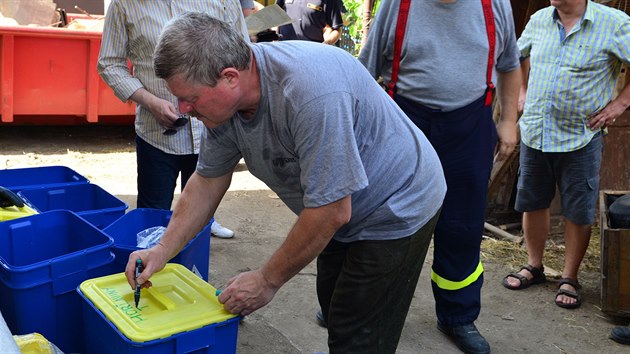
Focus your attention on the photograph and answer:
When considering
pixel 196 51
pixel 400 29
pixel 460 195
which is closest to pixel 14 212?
pixel 196 51

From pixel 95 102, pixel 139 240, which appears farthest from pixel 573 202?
pixel 95 102

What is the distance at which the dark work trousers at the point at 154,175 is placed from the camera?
12.1ft

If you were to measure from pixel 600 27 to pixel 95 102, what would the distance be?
5.10 metres

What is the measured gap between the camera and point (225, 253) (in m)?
4.85

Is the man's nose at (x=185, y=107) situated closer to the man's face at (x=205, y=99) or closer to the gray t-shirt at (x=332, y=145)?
the man's face at (x=205, y=99)

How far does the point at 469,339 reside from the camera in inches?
142

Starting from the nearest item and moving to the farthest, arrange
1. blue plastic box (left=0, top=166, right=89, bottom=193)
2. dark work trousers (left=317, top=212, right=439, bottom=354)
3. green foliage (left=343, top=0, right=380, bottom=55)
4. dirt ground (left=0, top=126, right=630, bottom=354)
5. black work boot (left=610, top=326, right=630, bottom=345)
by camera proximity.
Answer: dark work trousers (left=317, top=212, right=439, bottom=354) → blue plastic box (left=0, top=166, right=89, bottom=193) → dirt ground (left=0, top=126, right=630, bottom=354) → black work boot (left=610, top=326, right=630, bottom=345) → green foliage (left=343, top=0, right=380, bottom=55)

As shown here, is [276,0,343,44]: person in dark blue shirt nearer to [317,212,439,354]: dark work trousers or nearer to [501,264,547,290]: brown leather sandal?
[501,264,547,290]: brown leather sandal

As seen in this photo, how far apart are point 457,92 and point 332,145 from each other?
1491mm

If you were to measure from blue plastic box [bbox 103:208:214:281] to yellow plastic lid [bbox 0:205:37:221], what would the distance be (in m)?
0.37

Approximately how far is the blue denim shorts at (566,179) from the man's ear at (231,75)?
2772 millimetres

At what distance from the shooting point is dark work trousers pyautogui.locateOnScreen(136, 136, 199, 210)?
370 centimetres

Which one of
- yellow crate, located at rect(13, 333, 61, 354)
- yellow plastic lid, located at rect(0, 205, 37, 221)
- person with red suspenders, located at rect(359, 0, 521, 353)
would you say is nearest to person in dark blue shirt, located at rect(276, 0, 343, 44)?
person with red suspenders, located at rect(359, 0, 521, 353)

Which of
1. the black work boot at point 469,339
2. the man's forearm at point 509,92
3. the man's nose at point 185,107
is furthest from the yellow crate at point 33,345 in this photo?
the man's forearm at point 509,92
